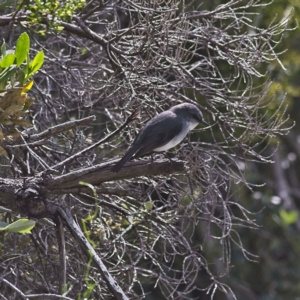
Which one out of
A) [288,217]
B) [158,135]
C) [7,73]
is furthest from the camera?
[288,217]

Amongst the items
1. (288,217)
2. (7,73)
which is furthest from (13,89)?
(288,217)

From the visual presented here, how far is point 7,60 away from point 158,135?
1.92 meters

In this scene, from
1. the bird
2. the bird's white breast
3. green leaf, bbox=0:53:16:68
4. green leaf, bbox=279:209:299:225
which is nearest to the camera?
green leaf, bbox=0:53:16:68

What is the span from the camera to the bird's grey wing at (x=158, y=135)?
16.6 ft

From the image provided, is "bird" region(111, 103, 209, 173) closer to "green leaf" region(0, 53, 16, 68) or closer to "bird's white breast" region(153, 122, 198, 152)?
"bird's white breast" region(153, 122, 198, 152)

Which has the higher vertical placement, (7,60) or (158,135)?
(7,60)

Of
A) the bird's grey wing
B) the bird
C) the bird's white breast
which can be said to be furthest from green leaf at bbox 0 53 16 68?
the bird's white breast

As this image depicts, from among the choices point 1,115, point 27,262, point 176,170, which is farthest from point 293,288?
point 1,115

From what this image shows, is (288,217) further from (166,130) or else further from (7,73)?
(7,73)

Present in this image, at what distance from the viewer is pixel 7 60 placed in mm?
3543

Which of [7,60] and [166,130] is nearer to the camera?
[7,60]

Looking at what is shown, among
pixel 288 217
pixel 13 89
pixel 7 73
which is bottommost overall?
pixel 288 217

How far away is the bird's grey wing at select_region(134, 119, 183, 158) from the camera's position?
16.6 ft

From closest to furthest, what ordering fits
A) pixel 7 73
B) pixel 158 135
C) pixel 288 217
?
pixel 7 73, pixel 158 135, pixel 288 217
